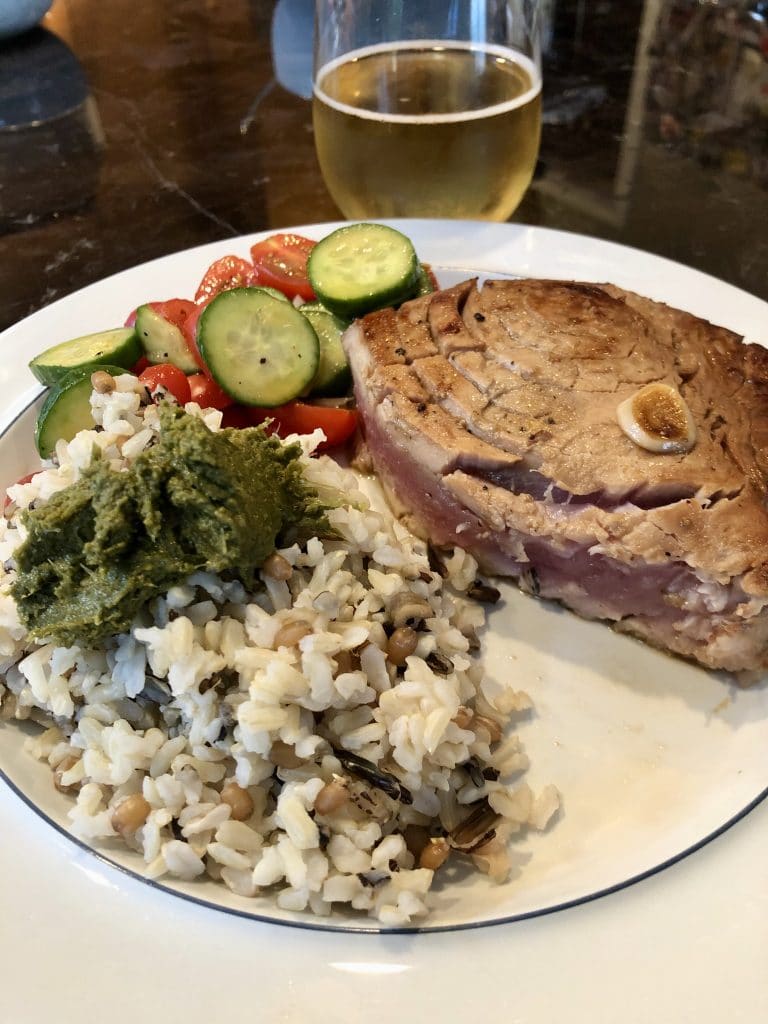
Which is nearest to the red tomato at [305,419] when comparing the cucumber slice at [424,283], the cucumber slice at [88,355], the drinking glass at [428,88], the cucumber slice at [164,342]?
the cucumber slice at [164,342]

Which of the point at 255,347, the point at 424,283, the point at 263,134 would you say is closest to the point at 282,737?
the point at 255,347

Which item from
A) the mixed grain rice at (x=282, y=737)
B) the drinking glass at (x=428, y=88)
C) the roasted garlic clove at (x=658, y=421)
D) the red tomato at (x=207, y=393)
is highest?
the drinking glass at (x=428, y=88)

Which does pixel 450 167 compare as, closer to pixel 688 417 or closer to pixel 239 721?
pixel 688 417

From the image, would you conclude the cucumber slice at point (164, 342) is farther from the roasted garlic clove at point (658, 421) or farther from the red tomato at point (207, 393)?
the roasted garlic clove at point (658, 421)

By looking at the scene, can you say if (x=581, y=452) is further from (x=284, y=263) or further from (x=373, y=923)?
(x=284, y=263)

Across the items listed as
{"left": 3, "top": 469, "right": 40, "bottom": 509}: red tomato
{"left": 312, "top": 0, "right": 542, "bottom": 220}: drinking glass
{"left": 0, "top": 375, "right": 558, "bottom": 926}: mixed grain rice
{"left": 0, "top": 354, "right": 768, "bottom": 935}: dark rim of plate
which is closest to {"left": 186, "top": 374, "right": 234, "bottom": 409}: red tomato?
{"left": 3, "top": 469, "right": 40, "bottom": 509}: red tomato
